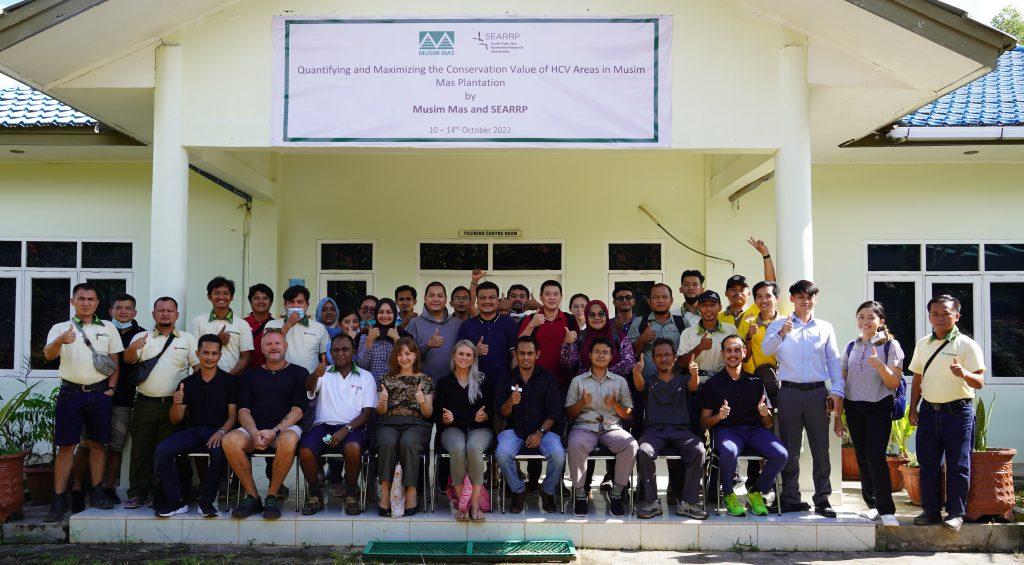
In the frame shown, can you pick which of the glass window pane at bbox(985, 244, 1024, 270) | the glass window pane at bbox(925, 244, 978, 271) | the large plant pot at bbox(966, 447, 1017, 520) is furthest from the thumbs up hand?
the glass window pane at bbox(985, 244, 1024, 270)

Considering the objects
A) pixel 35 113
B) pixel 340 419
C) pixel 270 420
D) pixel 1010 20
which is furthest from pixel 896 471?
pixel 1010 20

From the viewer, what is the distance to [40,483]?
21.4 feet

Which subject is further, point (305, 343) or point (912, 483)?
point (912, 483)

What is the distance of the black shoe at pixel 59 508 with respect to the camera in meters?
6.04

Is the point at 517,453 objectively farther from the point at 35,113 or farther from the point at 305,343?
the point at 35,113

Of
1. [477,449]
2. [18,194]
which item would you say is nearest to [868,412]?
[477,449]

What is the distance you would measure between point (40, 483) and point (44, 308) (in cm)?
330

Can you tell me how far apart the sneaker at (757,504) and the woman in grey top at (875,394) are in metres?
0.77

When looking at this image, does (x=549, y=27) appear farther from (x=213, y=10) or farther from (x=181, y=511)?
(x=181, y=511)

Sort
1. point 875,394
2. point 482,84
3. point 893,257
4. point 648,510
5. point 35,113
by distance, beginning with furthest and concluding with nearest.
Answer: point 893,257
point 35,113
point 482,84
point 875,394
point 648,510

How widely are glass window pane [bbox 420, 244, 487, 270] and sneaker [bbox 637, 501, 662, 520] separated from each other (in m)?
4.10

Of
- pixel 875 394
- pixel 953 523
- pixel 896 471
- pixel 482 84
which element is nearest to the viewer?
pixel 953 523

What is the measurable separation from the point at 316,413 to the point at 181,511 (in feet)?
3.83

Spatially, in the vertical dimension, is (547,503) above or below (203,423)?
below
